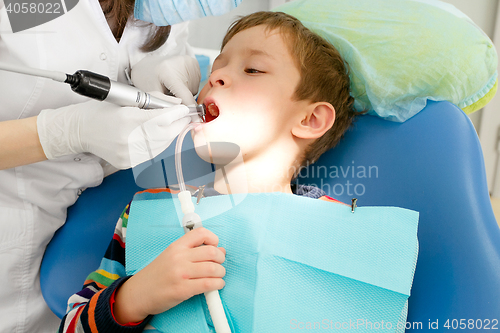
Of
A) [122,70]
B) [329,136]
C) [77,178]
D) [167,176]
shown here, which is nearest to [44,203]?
[77,178]

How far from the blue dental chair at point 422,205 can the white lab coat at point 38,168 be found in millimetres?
70

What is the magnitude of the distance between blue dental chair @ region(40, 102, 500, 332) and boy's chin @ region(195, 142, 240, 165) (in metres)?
0.23

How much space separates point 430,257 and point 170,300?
677 millimetres

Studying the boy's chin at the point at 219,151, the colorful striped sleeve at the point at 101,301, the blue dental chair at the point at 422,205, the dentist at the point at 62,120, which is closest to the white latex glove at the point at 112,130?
the dentist at the point at 62,120

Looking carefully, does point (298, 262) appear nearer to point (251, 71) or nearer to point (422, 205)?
point (422, 205)

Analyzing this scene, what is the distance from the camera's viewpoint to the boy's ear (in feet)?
3.62

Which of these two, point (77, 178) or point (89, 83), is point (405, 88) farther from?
point (77, 178)

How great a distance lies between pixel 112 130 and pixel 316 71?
25.0 inches

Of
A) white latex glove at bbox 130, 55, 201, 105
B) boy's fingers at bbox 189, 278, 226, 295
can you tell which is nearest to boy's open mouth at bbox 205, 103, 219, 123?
white latex glove at bbox 130, 55, 201, 105

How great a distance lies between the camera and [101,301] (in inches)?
30.9

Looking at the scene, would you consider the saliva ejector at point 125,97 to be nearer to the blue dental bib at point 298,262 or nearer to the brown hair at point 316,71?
the blue dental bib at point 298,262

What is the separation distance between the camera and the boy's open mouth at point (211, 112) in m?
1.01

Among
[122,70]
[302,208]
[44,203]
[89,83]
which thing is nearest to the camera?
[89,83]

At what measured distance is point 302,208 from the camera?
3.02 ft
